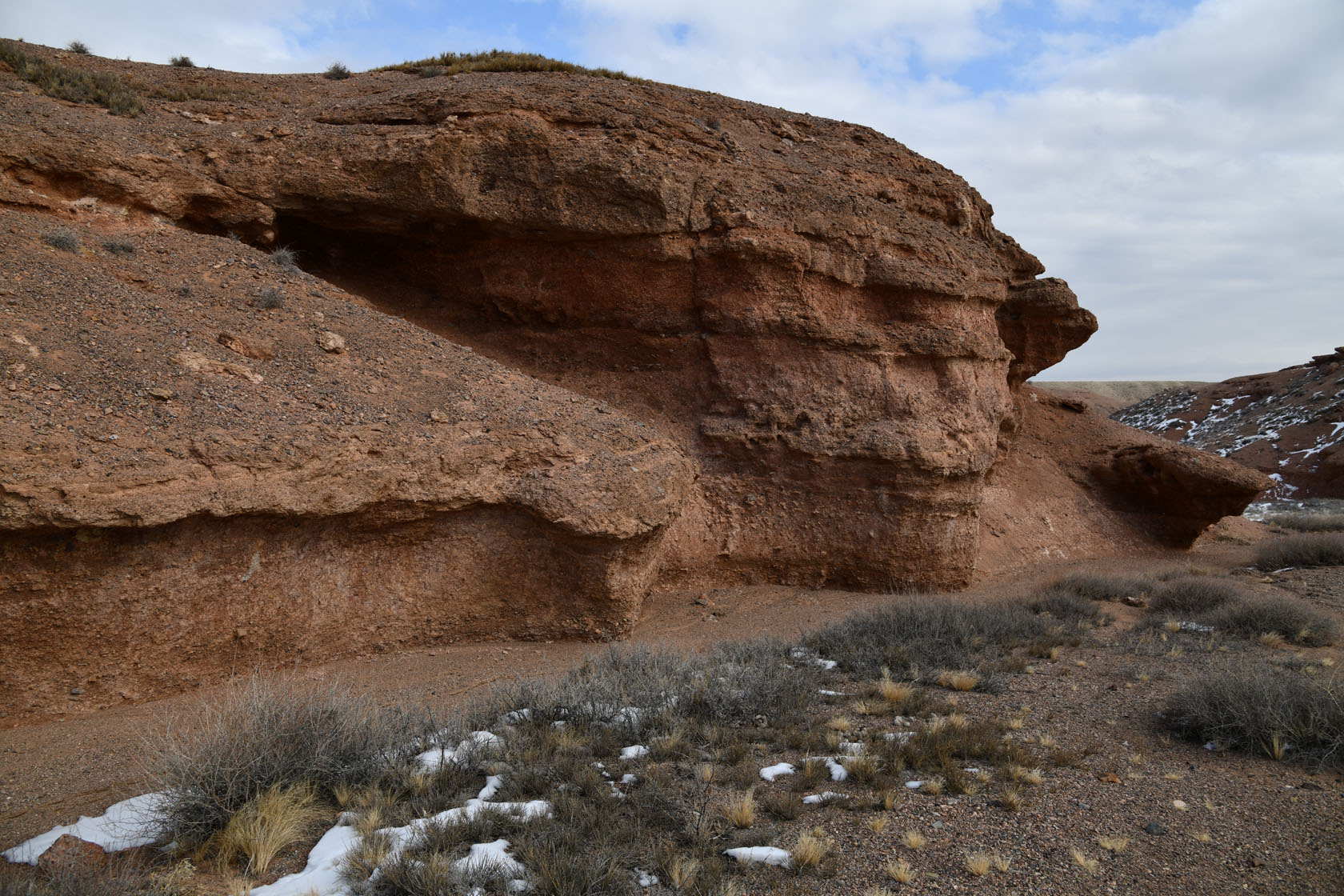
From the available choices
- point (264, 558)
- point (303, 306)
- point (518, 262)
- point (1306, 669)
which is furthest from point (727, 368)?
point (1306, 669)

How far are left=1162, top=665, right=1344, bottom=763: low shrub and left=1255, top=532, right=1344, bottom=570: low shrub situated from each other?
9.80m

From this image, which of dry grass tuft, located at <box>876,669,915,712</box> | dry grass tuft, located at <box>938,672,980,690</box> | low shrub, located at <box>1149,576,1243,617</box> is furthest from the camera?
low shrub, located at <box>1149,576,1243,617</box>

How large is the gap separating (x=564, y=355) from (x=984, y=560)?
791 cm

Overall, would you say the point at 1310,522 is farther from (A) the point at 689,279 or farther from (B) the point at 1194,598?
(A) the point at 689,279

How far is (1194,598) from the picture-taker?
9312 mm

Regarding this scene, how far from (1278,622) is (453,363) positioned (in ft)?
31.0

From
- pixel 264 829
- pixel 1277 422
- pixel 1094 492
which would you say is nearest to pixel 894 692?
pixel 264 829

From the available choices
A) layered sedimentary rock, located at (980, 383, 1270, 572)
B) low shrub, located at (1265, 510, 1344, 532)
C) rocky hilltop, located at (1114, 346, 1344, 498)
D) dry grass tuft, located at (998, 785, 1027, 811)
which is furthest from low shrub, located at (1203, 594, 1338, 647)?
rocky hilltop, located at (1114, 346, 1344, 498)

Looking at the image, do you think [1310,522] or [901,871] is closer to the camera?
[901,871]

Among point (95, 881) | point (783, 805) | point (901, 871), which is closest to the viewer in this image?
point (95, 881)

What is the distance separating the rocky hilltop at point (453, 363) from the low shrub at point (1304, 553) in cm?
134

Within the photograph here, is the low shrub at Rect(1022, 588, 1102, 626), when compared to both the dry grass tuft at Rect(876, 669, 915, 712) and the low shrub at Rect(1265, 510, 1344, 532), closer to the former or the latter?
the dry grass tuft at Rect(876, 669, 915, 712)

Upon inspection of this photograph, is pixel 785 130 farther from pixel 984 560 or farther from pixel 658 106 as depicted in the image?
pixel 984 560

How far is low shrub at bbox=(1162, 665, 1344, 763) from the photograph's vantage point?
4.58 m
